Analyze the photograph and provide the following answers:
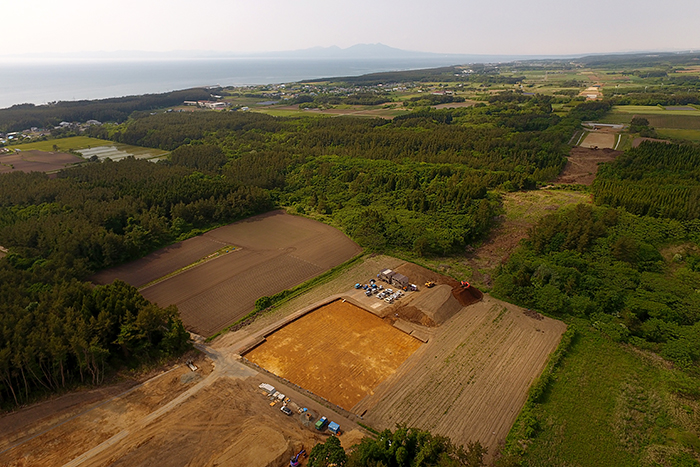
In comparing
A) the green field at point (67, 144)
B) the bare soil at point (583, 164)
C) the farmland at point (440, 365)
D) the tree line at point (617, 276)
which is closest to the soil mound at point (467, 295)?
the farmland at point (440, 365)

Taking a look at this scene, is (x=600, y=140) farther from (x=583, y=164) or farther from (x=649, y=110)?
(x=649, y=110)

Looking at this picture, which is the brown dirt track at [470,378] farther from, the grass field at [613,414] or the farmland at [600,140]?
the farmland at [600,140]

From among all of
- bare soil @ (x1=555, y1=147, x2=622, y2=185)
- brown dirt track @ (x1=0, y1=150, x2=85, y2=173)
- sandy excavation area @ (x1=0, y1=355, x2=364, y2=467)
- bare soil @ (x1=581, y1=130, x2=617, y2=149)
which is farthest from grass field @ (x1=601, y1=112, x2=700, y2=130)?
brown dirt track @ (x1=0, y1=150, x2=85, y2=173)

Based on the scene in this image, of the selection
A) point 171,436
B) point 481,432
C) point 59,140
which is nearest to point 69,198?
point 171,436

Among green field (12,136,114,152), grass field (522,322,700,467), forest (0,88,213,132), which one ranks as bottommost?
grass field (522,322,700,467)

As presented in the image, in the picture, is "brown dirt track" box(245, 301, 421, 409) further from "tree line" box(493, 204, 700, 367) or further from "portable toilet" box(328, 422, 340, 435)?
"tree line" box(493, 204, 700, 367)

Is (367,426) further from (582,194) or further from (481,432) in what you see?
(582,194)

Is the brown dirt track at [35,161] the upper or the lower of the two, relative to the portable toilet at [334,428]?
upper
